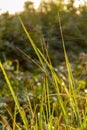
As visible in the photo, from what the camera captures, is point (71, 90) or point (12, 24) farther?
point (12, 24)

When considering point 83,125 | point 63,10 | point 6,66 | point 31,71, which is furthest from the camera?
point 63,10

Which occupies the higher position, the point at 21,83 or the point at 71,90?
the point at 21,83

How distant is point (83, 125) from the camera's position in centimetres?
254

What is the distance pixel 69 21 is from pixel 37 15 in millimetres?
889

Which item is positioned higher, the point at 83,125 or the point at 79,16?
the point at 79,16

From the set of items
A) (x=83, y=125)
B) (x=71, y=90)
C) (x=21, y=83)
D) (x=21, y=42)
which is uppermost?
(x=21, y=42)

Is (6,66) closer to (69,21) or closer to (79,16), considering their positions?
(69,21)

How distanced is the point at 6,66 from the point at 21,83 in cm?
56

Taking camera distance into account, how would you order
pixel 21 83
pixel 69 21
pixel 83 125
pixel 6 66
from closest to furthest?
1. pixel 83 125
2. pixel 21 83
3. pixel 6 66
4. pixel 69 21

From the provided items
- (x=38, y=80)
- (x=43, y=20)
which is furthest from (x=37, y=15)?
(x=38, y=80)

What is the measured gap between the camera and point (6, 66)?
18.6 ft

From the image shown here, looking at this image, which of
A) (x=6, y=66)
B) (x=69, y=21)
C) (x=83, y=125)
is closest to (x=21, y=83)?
(x=6, y=66)

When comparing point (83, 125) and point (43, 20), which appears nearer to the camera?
point (83, 125)

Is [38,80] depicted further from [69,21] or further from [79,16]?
[79,16]
